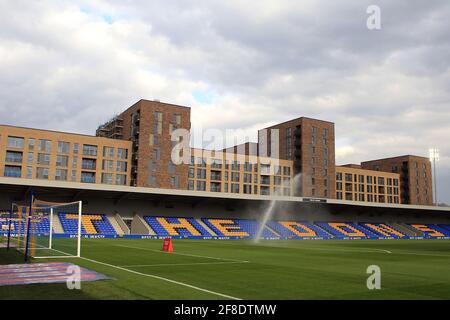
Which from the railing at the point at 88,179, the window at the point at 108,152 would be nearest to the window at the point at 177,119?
the window at the point at 108,152

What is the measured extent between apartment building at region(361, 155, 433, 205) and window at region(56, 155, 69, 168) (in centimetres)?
Result: 10514

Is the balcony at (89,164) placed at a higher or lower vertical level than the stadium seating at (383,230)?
higher

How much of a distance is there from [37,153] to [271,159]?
53.5 metres

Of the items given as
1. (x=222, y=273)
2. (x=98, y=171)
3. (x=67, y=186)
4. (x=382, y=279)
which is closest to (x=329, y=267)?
(x=382, y=279)

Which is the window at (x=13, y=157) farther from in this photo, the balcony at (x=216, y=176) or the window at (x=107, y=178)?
the balcony at (x=216, y=176)

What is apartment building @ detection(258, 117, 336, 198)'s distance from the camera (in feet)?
338

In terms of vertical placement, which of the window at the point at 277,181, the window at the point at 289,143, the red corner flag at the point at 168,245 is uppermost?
the window at the point at 289,143

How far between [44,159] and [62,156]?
10.7ft

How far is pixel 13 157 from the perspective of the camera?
78312 mm

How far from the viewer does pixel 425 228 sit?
8538 cm

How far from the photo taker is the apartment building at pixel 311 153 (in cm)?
10300

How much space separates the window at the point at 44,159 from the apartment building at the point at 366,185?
76598 mm

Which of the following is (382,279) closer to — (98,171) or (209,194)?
(209,194)

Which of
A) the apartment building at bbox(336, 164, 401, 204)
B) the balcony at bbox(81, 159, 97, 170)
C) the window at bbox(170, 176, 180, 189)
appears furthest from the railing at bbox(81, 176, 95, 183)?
the apartment building at bbox(336, 164, 401, 204)
